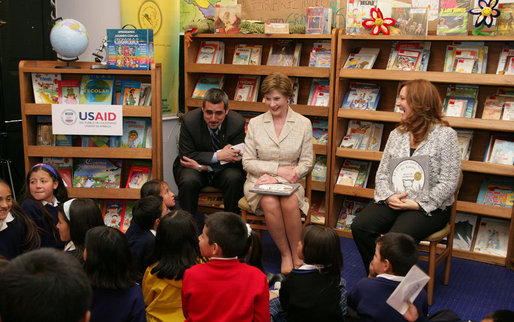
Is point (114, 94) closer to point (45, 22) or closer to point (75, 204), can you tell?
point (45, 22)

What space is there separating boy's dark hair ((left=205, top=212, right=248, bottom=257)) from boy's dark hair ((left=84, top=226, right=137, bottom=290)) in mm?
372

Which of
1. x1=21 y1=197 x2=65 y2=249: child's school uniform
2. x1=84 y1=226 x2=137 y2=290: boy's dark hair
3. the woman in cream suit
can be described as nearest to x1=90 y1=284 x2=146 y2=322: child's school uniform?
x1=84 y1=226 x2=137 y2=290: boy's dark hair

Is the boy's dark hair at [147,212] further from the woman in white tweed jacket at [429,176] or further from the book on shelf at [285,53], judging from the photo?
the book on shelf at [285,53]

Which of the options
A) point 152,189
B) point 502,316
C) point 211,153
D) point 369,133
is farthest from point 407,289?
point 369,133

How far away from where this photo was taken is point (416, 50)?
159 inches

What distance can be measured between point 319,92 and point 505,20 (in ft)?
5.23

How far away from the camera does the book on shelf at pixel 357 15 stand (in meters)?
4.01

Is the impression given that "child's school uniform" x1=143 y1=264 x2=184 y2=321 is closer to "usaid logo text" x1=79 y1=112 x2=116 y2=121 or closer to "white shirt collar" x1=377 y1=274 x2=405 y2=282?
"white shirt collar" x1=377 y1=274 x2=405 y2=282

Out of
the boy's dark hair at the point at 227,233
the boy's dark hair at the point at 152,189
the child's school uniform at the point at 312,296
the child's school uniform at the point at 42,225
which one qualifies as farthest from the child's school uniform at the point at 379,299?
the child's school uniform at the point at 42,225

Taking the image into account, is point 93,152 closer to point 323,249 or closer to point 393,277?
point 323,249

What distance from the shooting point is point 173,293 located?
2.25 meters

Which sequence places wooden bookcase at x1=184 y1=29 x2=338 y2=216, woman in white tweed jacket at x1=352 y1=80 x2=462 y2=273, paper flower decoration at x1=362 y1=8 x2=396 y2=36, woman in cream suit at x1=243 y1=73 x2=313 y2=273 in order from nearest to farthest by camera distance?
1. woman in white tweed jacket at x1=352 y1=80 x2=462 y2=273
2. woman in cream suit at x1=243 y1=73 x2=313 y2=273
3. paper flower decoration at x1=362 y1=8 x2=396 y2=36
4. wooden bookcase at x1=184 y1=29 x2=338 y2=216

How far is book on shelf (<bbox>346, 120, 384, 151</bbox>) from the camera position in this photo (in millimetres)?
4254

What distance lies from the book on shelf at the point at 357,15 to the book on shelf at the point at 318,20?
22 centimetres
